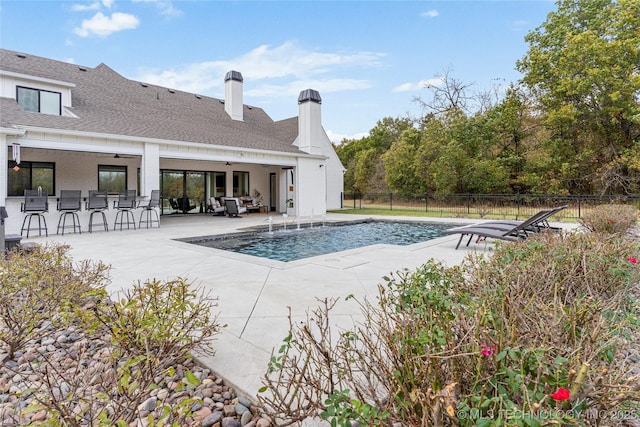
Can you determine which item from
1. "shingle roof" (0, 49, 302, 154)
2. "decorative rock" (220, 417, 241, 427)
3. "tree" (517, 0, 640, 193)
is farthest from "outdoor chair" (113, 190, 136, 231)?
"tree" (517, 0, 640, 193)

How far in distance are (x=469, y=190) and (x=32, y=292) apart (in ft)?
86.3

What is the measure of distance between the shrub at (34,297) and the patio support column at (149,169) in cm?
891

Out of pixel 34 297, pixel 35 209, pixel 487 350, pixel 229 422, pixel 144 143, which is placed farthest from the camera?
pixel 144 143

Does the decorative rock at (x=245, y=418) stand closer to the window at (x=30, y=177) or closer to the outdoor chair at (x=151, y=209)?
the outdoor chair at (x=151, y=209)

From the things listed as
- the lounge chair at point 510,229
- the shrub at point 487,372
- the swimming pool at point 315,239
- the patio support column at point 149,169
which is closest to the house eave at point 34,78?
the patio support column at point 149,169

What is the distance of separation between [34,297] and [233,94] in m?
18.9

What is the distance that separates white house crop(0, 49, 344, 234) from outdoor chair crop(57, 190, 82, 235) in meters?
0.27

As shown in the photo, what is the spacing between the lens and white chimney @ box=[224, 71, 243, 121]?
2012cm

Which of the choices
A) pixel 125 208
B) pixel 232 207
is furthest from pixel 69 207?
pixel 232 207

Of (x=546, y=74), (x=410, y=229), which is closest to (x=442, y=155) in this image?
(x=546, y=74)

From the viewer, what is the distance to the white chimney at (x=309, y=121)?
18.2 metres

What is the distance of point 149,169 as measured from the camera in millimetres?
12227

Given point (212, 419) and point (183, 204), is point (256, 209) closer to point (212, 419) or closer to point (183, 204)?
point (183, 204)

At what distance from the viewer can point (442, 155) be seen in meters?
24.7
